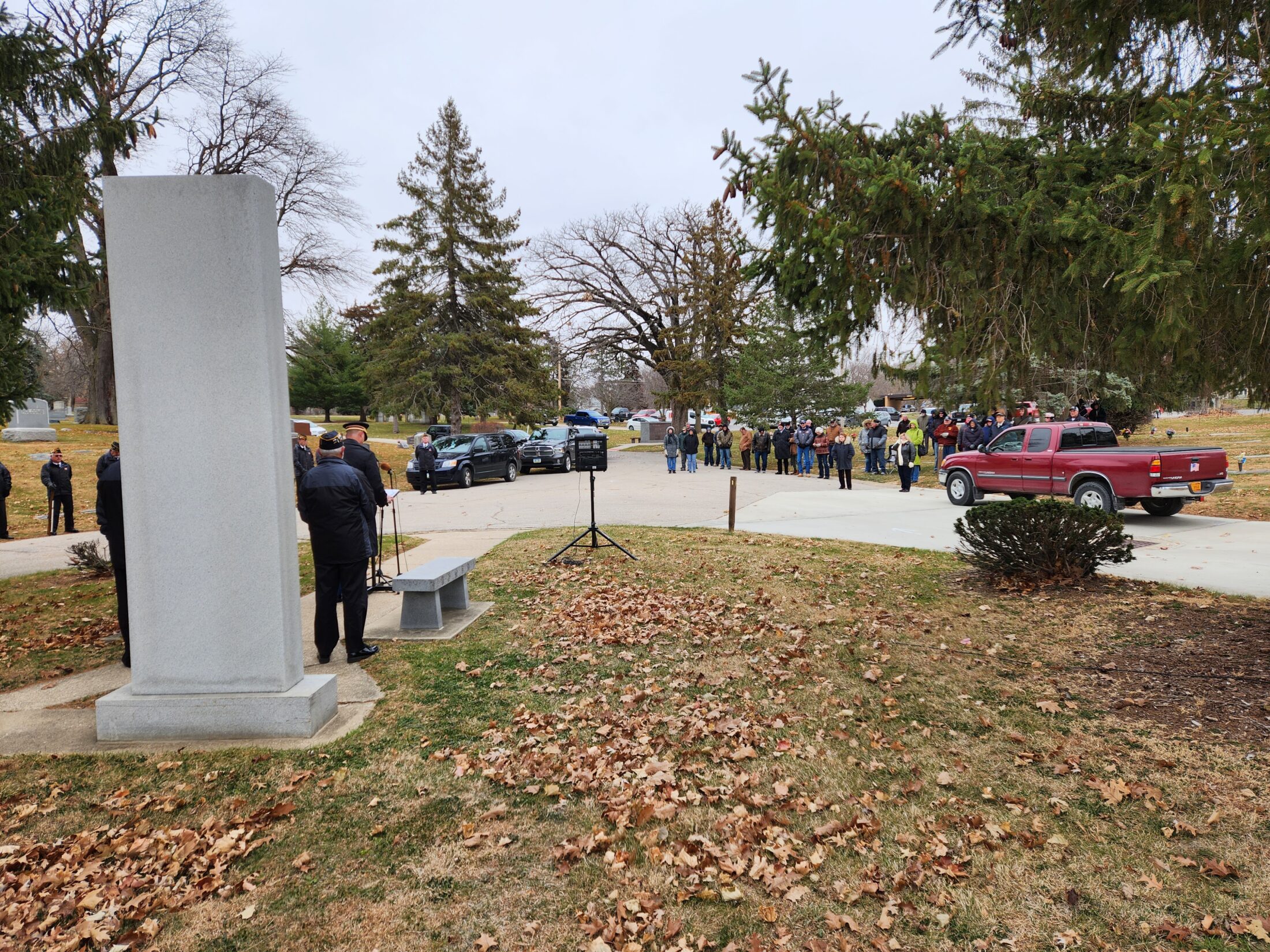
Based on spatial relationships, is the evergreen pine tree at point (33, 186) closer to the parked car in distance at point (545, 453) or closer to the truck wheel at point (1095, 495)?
the truck wheel at point (1095, 495)

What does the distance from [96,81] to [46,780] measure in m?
9.11

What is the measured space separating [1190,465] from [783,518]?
673 centimetres

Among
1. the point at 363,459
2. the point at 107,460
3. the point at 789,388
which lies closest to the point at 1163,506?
the point at 363,459

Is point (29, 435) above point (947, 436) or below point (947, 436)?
above

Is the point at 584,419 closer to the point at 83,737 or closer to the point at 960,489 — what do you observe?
the point at 960,489

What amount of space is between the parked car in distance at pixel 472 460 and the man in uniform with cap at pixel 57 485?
8667 millimetres

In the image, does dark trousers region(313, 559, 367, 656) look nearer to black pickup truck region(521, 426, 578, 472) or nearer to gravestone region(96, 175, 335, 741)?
gravestone region(96, 175, 335, 741)

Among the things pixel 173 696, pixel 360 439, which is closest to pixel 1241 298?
pixel 173 696

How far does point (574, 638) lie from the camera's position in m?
6.91

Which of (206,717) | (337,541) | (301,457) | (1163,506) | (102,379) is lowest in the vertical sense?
(206,717)

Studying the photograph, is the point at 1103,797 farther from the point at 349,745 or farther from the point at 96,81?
the point at 96,81

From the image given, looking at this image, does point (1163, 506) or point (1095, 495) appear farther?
point (1163, 506)

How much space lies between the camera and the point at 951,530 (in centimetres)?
1291

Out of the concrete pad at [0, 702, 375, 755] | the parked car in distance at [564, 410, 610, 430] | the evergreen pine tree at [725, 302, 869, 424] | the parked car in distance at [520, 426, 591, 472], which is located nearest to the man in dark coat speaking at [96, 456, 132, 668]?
the concrete pad at [0, 702, 375, 755]
